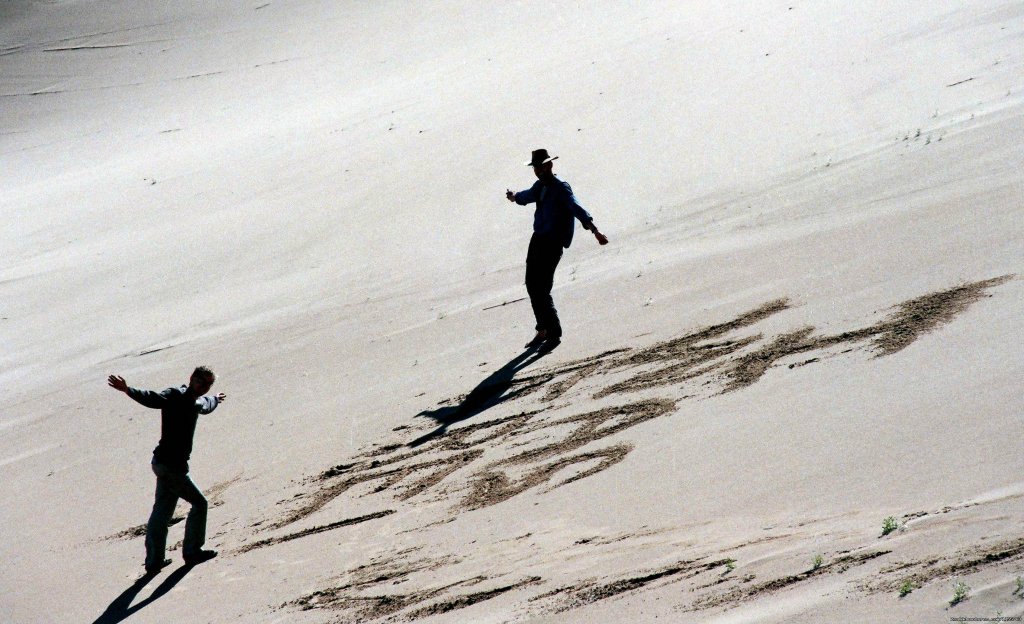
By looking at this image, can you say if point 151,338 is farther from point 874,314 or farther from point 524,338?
point 874,314

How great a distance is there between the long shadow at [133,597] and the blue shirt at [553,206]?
11.4 feet

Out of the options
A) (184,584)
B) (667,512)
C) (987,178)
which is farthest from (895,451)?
(987,178)

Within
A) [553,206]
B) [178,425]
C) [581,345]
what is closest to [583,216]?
[553,206]

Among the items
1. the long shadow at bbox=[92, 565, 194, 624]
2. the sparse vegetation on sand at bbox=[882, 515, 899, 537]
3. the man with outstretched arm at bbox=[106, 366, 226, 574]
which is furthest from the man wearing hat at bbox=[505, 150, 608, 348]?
the sparse vegetation on sand at bbox=[882, 515, 899, 537]

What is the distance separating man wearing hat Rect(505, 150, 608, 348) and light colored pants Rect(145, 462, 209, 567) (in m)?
2.92

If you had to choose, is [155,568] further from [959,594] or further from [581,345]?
[959,594]

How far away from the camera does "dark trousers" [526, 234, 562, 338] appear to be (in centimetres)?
775

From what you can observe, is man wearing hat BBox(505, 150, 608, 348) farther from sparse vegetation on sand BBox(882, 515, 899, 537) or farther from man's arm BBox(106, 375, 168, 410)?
sparse vegetation on sand BBox(882, 515, 899, 537)

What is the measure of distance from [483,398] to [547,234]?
1.36 metres

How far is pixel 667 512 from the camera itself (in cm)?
474

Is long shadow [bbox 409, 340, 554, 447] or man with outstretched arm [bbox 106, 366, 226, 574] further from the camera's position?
long shadow [bbox 409, 340, 554, 447]

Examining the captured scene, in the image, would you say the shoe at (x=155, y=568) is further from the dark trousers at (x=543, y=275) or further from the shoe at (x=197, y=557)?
the dark trousers at (x=543, y=275)

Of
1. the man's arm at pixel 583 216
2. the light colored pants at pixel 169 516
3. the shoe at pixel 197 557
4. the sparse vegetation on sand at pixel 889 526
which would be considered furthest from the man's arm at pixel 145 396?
the sparse vegetation on sand at pixel 889 526

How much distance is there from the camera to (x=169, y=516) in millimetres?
5906
